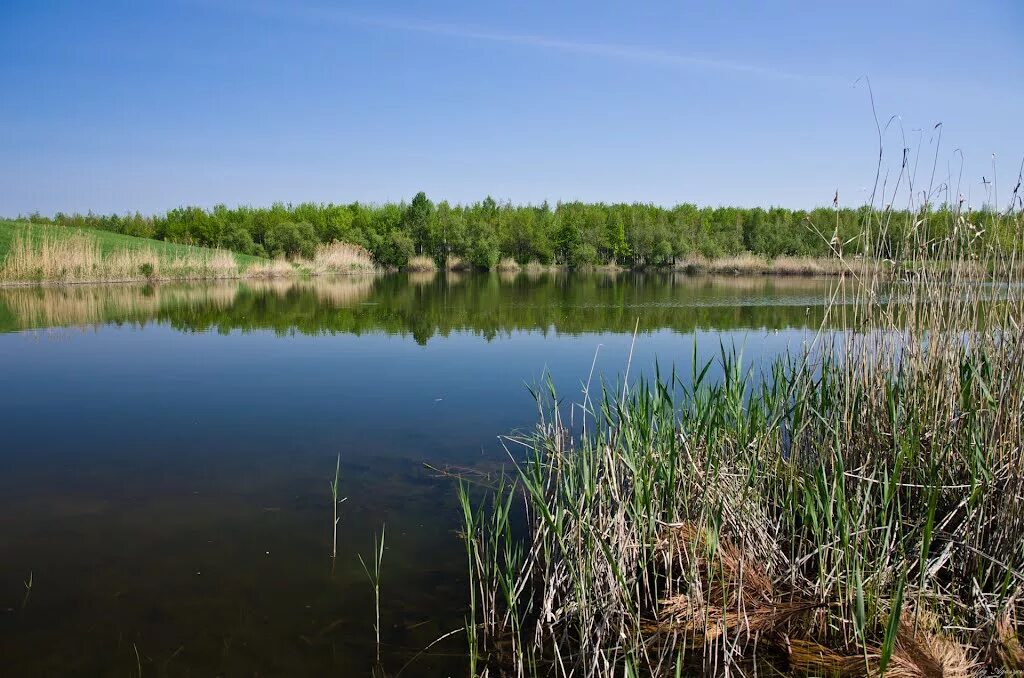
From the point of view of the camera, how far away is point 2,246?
22641mm

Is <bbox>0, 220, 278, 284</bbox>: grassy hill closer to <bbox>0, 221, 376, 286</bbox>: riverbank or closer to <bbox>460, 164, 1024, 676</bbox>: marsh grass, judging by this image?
<bbox>0, 221, 376, 286</bbox>: riverbank

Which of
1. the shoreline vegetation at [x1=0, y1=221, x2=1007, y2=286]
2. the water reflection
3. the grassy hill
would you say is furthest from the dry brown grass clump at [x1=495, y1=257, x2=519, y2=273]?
the water reflection

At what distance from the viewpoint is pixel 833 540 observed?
305cm

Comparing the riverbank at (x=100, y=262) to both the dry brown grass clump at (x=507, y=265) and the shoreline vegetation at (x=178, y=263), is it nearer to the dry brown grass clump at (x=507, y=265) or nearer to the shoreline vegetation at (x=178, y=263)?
the shoreline vegetation at (x=178, y=263)

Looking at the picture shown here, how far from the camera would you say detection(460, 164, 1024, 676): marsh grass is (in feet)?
8.80

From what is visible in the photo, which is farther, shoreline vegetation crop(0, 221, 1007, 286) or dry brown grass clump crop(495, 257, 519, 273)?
dry brown grass clump crop(495, 257, 519, 273)

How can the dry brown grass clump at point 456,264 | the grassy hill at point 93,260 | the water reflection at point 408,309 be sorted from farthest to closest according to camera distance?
the dry brown grass clump at point 456,264 → the grassy hill at point 93,260 → the water reflection at point 408,309

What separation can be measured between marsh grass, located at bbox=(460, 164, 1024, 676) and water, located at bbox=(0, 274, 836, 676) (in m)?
0.58

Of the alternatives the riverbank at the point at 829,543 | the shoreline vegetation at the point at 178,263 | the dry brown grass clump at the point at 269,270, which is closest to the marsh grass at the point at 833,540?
the riverbank at the point at 829,543

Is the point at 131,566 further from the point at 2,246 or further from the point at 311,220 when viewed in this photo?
the point at 311,220

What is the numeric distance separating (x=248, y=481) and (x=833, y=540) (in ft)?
12.6

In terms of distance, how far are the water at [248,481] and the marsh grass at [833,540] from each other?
58 cm

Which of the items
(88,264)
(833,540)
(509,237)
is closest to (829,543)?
(833,540)

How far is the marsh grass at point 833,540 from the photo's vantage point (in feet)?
8.80
